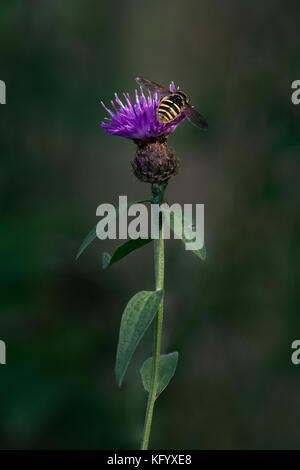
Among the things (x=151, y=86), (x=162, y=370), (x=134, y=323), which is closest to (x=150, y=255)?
(x=151, y=86)

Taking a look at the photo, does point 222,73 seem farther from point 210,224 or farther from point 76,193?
point 76,193

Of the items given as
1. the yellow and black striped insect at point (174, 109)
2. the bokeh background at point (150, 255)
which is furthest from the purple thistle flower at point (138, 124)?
the bokeh background at point (150, 255)

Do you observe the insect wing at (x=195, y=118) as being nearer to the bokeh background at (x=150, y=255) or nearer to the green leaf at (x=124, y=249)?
the green leaf at (x=124, y=249)

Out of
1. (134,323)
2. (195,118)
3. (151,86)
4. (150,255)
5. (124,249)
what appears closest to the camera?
(134,323)

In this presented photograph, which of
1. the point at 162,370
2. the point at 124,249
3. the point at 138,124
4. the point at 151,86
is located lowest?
the point at 162,370

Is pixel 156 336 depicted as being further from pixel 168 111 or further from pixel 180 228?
pixel 168 111

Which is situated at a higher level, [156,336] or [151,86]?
[151,86]

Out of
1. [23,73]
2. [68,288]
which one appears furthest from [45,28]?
[68,288]

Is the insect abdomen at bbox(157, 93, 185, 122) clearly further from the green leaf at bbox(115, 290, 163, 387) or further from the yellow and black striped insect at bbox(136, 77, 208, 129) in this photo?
the green leaf at bbox(115, 290, 163, 387)
